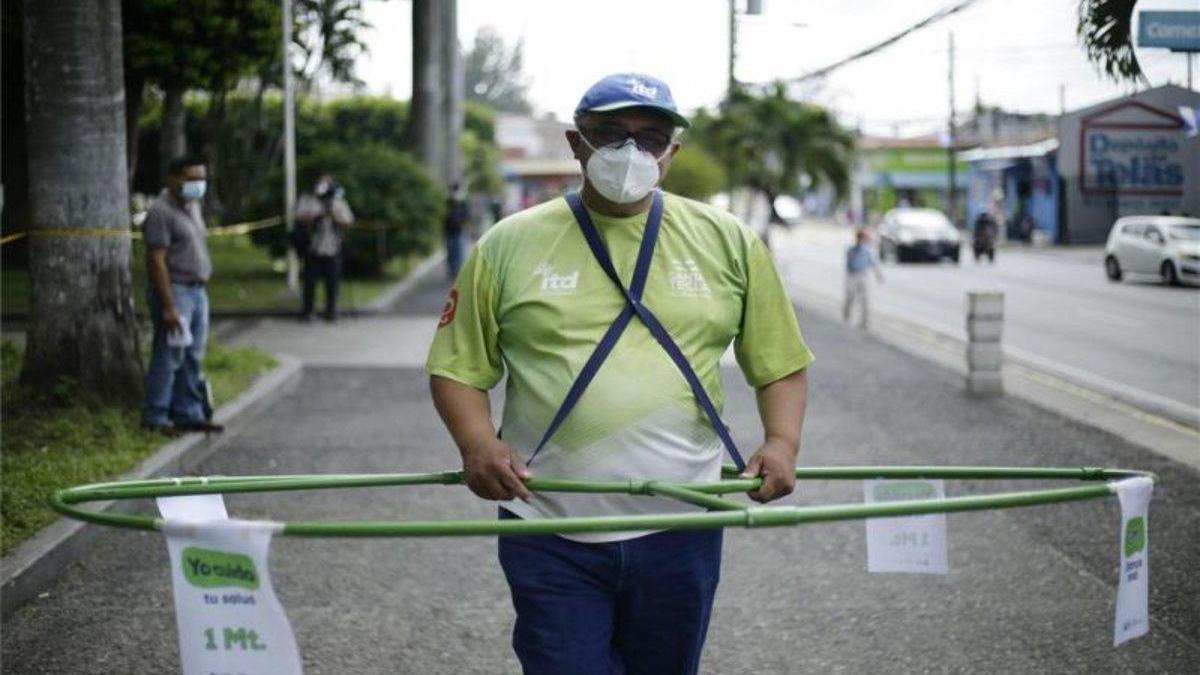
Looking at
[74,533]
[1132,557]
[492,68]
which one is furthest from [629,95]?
[492,68]

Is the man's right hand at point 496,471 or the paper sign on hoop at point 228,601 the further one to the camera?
the man's right hand at point 496,471

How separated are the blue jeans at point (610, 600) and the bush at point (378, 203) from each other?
73.5ft

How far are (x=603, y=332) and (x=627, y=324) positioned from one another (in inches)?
2.3

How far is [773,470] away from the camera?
377cm

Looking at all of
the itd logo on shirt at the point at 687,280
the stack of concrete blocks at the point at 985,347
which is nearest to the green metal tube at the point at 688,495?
the itd logo on shirt at the point at 687,280

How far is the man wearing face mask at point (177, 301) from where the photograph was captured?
10.2 m

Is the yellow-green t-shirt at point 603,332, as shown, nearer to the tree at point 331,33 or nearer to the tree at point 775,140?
the tree at point 331,33

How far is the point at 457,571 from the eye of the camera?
7.40 metres

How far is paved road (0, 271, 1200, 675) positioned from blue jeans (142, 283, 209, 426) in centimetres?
43

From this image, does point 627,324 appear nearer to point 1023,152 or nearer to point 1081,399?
point 1081,399

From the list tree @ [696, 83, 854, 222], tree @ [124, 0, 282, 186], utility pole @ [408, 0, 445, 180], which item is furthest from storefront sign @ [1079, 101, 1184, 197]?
tree @ [696, 83, 854, 222]

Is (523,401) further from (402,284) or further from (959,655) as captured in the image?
(402,284)

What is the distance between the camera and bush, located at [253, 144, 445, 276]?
85.9 feet

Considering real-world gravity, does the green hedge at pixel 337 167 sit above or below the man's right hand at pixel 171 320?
above
